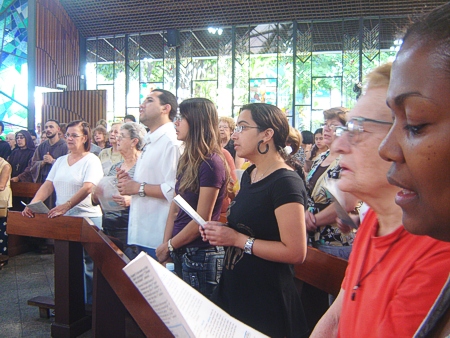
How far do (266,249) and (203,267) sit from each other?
2.26 feet

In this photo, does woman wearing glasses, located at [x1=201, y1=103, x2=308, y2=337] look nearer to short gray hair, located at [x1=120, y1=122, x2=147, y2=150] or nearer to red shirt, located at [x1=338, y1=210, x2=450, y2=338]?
red shirt, located at [x1=338, y1=210, x2=450, y2=338]

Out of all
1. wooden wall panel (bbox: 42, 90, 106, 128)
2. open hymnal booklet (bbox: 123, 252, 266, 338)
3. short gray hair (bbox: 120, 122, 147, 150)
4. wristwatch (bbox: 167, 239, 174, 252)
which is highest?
wooden wall panel (bbox: 42, 90, 106, 128)

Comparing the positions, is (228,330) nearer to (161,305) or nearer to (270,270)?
(161,305)

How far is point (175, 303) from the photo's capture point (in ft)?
2.74

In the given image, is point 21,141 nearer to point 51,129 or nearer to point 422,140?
point 51,129

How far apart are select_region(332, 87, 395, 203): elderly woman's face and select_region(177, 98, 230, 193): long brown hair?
1.28 meters

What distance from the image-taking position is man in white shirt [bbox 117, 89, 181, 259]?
8.64 feet

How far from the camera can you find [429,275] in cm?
76

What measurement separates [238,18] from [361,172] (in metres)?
11.1

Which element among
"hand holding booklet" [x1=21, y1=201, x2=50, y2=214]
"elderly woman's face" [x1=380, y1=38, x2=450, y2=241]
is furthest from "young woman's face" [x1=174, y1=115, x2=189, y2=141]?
"elderly woman's face" [x1=380, y1=38, x2=450, y2=241]

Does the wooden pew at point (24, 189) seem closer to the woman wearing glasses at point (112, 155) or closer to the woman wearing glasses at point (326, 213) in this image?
the woman wearing glasses at point (112, 155)

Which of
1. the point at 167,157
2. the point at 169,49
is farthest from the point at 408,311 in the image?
the point at 169,49

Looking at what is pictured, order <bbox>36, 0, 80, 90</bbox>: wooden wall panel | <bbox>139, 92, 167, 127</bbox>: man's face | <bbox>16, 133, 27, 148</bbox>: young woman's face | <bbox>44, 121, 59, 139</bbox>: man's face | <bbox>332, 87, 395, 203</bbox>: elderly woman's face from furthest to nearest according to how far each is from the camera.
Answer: <bbox>36, 0, 80, 90</bbox>: wooden wall panel, <bbox>16, 133, 27, 148</bbox>: young woman's face, <bbox>44, 121, 59, 139</bbox>: man's face, <bbox>139, 92, 167, 127</bbox>: man's face, <bbox>332, 87, 395, 203</bbox>: elderly woman's face

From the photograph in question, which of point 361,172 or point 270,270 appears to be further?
point 270,270
